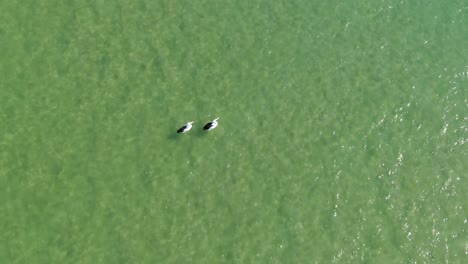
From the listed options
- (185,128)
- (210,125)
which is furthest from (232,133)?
(185,128)

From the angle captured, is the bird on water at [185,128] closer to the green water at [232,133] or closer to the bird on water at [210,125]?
the green water at [232,133]

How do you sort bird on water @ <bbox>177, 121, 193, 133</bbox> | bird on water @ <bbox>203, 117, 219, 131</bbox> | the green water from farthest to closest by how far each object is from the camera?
bird on water @ <bbox>203, 117, 219, 131</bbox> → bird on water @ <bbox>177, 121, 193, 133</bbox> → the green water

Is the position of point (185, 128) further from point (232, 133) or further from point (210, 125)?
point (232, 133)

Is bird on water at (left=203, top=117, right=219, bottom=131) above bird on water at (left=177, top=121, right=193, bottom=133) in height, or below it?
below

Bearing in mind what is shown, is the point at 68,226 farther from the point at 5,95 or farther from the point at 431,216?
the point at 431,216

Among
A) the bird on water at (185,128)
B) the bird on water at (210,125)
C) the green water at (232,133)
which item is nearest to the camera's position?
the green water at (232,133)

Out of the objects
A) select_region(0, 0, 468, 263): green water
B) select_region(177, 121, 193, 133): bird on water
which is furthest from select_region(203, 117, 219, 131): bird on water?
select_region(177, 121, 193, 133): bird on water

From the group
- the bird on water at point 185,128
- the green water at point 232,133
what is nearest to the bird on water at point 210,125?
the green water at point 232,133

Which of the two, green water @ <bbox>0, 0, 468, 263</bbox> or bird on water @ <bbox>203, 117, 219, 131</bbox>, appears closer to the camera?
green water @ <bbox>0, 0, 468, 263</bbox>

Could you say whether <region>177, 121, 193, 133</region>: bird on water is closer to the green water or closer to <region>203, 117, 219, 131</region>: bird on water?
the green water
